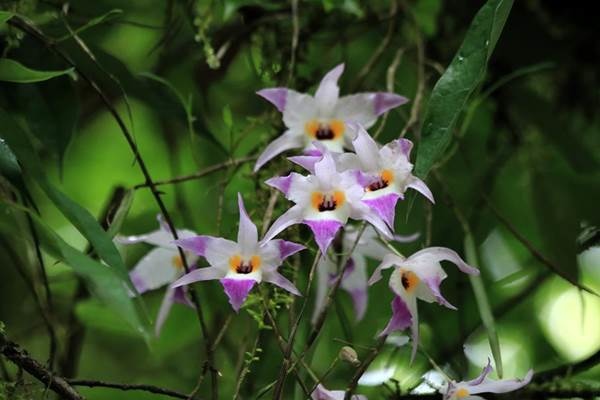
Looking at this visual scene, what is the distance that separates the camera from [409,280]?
29.5 inches

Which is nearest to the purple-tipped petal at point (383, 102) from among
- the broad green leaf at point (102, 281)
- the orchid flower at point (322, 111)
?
the orchid flower at point (322, 111)

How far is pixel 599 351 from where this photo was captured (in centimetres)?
98

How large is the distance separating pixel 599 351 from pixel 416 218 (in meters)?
0.32

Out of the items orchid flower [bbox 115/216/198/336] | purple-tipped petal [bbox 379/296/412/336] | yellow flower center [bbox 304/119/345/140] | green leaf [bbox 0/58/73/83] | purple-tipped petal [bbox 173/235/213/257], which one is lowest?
orchid flower [bbox 115/216/198/336]

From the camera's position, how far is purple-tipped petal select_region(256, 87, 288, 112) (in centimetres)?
86

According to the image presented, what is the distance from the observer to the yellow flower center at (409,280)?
0.75m

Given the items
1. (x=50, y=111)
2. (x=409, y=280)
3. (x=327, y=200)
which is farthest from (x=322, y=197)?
(x=50, y=111)

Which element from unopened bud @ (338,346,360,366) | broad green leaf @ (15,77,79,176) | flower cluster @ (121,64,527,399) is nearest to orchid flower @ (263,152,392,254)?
flower cluster @ (121,64,527,399)

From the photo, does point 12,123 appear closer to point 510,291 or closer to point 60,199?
point 60,199

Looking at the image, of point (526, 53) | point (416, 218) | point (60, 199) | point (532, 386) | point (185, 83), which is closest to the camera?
point (60, 199)

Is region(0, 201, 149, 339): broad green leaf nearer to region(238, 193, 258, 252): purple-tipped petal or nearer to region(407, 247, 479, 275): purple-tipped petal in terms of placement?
region(238, 193, 258, 252): purple-tipped petal

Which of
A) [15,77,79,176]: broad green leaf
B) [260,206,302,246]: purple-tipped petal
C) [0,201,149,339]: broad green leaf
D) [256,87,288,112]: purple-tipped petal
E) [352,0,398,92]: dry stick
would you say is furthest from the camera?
[352,0,398,92]: dry stick

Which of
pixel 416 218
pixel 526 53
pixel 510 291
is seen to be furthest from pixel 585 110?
pixel 416 218

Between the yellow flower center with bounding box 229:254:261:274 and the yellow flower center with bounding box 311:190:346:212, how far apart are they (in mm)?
70
